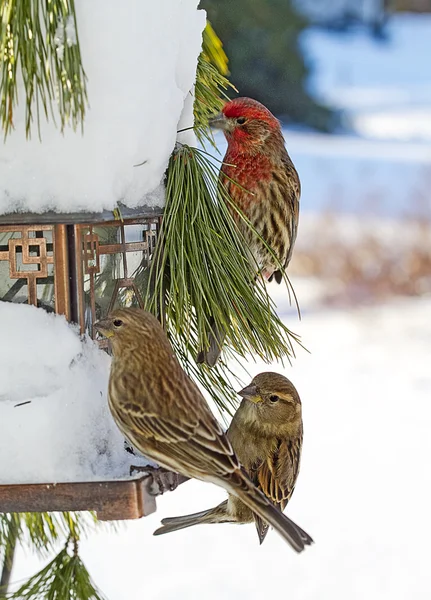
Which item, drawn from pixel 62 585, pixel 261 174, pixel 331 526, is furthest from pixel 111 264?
pixel 331 526

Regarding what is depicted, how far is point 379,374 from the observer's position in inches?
330

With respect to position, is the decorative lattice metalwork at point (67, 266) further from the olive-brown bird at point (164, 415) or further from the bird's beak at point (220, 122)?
the bird's beak at point (220, 122)

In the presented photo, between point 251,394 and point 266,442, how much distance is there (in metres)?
0.16

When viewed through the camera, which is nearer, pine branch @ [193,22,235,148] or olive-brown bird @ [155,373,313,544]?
olive-brown bird @ [155,373,313,544]

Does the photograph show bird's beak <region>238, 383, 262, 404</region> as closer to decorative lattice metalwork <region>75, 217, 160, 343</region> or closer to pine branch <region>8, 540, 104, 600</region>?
decorative lattice metalwork <region>75, 217, 160, 343</region>

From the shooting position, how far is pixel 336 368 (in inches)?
334

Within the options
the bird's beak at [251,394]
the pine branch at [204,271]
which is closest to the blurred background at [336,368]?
the bird's beak at [251,394]

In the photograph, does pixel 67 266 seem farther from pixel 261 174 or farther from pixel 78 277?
pixel 261 174

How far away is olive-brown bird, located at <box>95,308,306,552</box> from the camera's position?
2.17 m

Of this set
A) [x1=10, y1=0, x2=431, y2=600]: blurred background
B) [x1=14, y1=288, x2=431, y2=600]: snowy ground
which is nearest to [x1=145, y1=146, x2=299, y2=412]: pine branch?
[x1=14, y1=288, x2=431, y2=600]: snowy ground

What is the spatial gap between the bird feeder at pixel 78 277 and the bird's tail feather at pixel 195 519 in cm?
37

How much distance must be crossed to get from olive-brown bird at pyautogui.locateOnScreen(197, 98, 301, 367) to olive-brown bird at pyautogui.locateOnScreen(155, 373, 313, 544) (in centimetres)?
34

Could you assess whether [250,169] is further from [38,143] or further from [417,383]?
[417,383]

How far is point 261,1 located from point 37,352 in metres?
8.46
